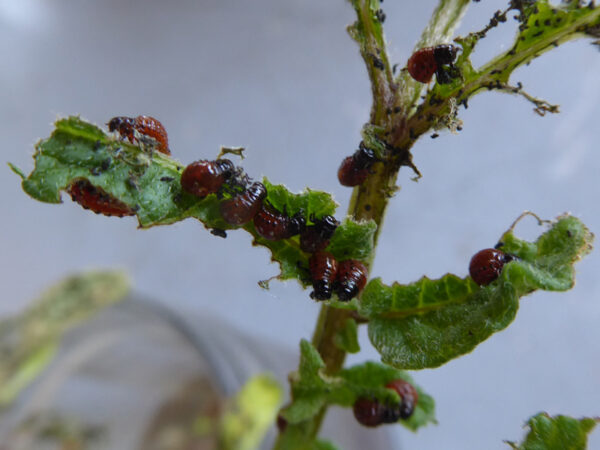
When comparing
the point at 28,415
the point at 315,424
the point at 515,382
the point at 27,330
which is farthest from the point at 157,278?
the point at 315,424

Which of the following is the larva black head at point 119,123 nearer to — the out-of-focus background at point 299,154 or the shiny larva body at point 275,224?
the shiny larva body at point 275,224

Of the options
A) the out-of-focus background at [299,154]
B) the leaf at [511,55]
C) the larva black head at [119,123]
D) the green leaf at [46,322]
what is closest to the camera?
the leaf at [511,55]

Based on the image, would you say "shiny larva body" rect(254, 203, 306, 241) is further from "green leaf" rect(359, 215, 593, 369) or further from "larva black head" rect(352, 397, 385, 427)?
"larva black head" rect(352, 397, 385, 427)

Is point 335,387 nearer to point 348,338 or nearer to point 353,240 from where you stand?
point 348,338

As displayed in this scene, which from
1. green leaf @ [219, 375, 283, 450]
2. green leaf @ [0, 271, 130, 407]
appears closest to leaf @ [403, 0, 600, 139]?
green leaf @ [219, 375, 283, 450]

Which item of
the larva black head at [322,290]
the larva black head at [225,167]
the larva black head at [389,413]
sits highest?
the larva black head at [225,167]

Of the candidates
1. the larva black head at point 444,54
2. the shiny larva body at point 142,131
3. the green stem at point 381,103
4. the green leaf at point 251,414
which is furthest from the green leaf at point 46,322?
the larva black head at point 444,54
